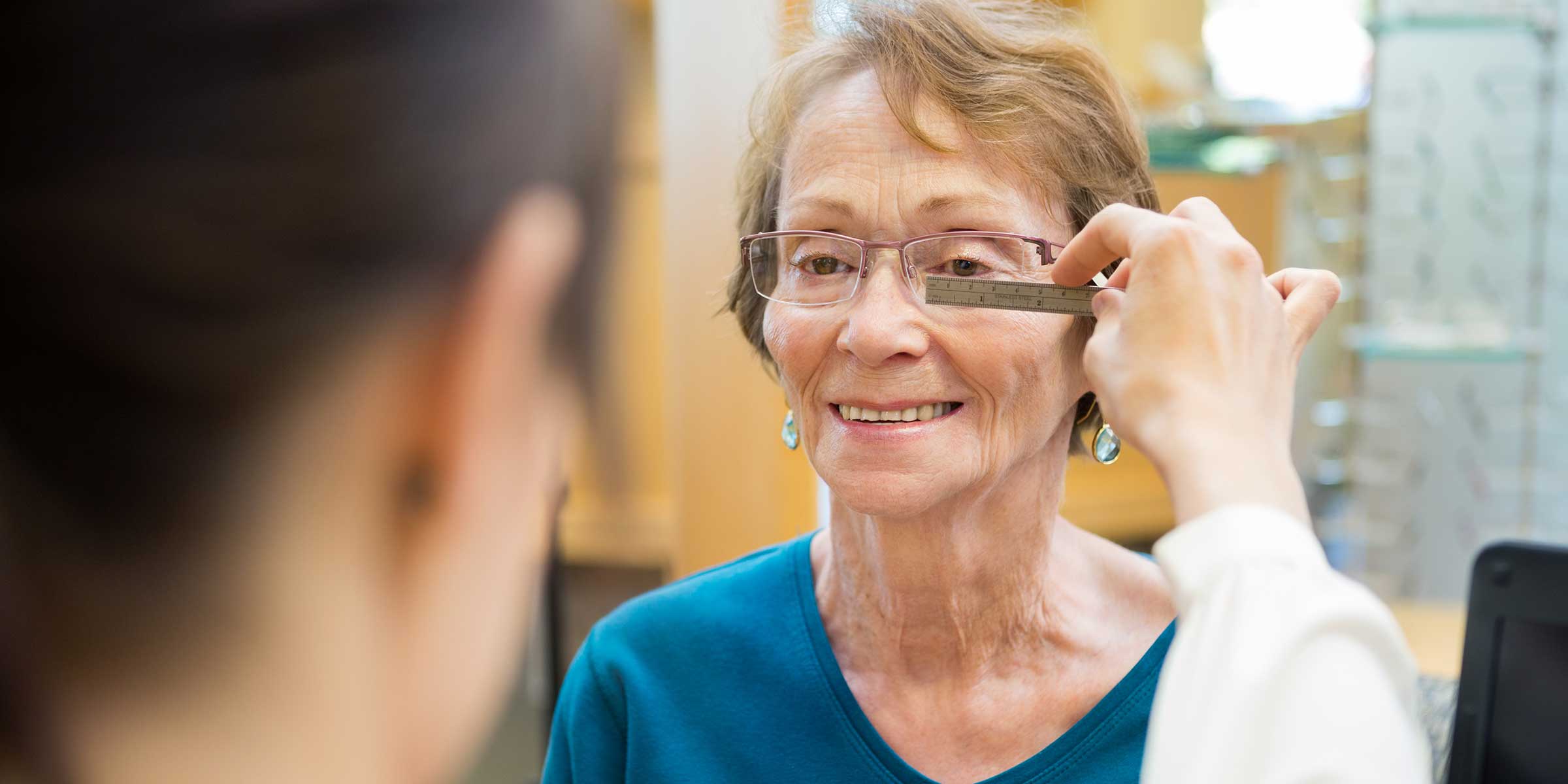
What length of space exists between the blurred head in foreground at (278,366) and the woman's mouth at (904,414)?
14.3 inches

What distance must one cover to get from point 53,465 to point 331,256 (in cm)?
30

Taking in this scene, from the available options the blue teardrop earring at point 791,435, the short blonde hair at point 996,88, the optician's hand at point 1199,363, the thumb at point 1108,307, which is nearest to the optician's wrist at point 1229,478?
the optician's hand at point 1199,363

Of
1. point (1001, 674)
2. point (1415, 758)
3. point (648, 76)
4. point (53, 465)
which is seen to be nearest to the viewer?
point (1415, 758)

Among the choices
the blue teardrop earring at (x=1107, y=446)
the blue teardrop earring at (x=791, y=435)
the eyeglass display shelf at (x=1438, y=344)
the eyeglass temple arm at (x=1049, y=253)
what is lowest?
the eyeglass display shelf at (x=1438, y=344)

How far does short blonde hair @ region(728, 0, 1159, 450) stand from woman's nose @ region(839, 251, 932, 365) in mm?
152

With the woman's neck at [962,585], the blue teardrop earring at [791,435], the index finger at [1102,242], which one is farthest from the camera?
the blue teardrop earring at [791,435]

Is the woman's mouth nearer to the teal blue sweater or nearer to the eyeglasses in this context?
the eyeglasses

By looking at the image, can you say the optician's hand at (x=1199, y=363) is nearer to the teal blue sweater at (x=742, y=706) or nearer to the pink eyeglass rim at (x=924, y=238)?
the pink eyeglass rim at (x=924, y=238)

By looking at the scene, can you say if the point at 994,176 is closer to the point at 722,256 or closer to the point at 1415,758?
the point at 722,256

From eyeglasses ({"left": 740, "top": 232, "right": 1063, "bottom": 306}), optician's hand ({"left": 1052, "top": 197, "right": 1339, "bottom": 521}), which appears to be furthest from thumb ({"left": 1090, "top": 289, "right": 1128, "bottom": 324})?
eyeglasses ({"left": 740, "top": 232, "right": 1063, "bottom": 306})

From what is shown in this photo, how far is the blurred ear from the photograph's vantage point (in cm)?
127

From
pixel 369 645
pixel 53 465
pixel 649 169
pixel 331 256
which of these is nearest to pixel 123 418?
pixel 53 465

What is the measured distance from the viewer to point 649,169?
1578 millimetres

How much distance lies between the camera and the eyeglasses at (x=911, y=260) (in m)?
1.30
